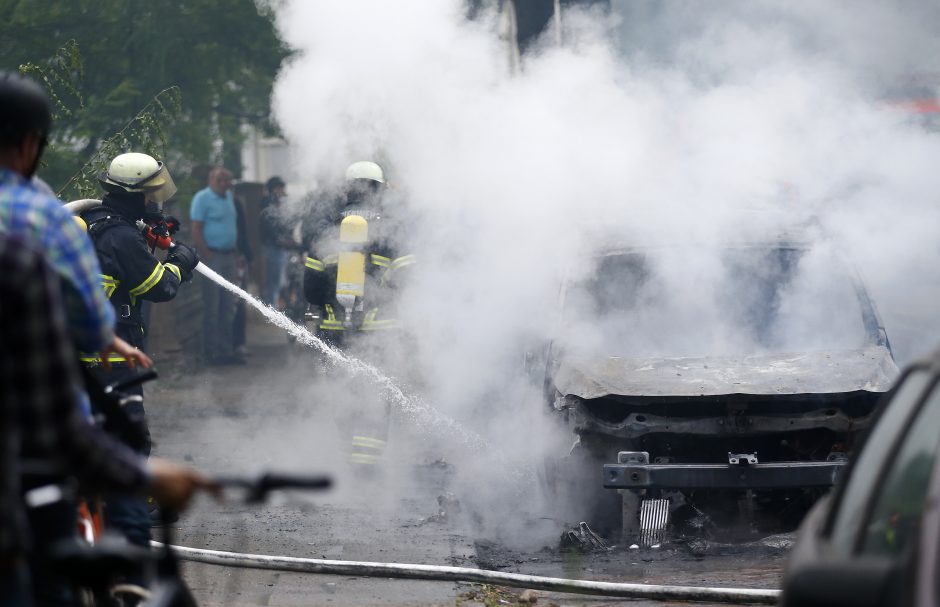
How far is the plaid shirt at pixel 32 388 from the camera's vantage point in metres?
2.42

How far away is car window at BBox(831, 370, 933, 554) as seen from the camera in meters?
3.07

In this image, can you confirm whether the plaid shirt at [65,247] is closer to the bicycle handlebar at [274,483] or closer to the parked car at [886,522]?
the bicycle handlebar at [274,483]

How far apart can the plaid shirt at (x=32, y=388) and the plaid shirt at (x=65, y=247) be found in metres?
0.71

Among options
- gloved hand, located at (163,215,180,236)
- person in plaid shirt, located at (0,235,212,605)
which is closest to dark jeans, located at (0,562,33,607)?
person in plaid shirt, located at (0,235,212,605)

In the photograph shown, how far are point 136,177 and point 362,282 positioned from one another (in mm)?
2179

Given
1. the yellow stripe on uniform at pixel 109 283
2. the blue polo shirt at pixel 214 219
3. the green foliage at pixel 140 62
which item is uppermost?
the green foliage at pixel 140 62

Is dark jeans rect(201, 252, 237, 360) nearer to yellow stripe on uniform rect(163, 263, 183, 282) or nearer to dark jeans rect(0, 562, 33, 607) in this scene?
yellow stripe on uniform rect(163, 263, 183, 282)

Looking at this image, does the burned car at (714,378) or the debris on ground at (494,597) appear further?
the burned car at (714,378)

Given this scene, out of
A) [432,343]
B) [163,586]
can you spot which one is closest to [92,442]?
[163,586]

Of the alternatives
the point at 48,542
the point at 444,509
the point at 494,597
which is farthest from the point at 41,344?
the point at 444,509

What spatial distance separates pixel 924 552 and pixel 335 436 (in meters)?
7.68

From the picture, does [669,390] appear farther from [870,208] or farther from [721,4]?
[721,4]

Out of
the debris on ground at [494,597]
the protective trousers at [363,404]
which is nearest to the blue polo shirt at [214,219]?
the protective trousers at [363,404]

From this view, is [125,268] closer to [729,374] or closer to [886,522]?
[729,374]
